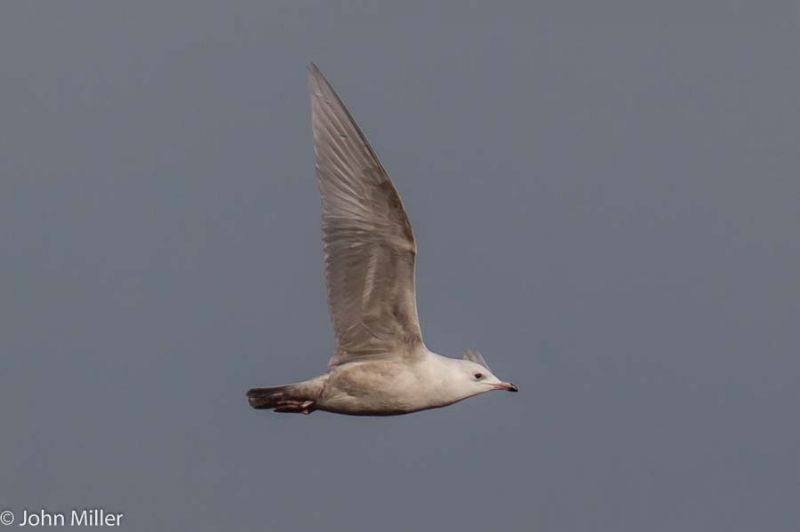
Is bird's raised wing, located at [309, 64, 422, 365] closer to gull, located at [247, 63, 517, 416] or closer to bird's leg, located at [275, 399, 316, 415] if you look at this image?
gull, located at [247, 63, 517, 416]

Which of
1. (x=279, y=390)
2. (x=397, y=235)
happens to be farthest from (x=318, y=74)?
(x=279, y=390)

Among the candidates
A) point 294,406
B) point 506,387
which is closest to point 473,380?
point 506,387

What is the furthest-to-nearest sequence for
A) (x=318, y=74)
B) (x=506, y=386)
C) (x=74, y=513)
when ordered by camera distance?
(x=74, y=513) < (x=506, y=386) < (x=318, y=74)

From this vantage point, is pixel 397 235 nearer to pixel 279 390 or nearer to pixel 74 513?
pixel 279 390

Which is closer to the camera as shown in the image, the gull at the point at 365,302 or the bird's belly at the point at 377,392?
the gull at the point at 365,302

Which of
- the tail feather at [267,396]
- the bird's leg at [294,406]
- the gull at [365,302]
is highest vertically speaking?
the gull at [365,302]

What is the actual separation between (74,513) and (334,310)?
10.4m

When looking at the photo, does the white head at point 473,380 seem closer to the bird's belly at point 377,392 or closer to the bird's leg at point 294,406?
the bird's belly at point 377,392

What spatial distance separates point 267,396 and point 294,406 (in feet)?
1.06

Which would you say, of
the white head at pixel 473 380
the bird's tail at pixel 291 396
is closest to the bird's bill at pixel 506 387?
the white head at pixel 473 380

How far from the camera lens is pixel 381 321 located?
2070cm

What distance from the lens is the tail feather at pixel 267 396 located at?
2094 centimetres

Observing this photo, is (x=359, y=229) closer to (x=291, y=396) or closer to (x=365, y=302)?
(x=365, y=302)

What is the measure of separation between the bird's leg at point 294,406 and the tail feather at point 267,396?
0.05 meters
